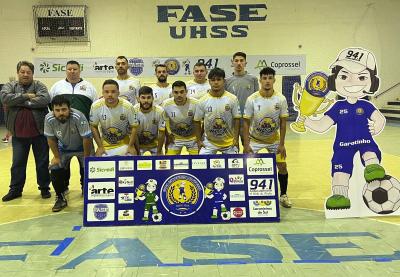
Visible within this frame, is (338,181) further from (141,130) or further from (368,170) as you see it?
(141,130)

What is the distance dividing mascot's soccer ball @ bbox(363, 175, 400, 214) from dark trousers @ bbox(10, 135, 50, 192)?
4.25 m

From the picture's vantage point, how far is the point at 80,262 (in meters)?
3.38

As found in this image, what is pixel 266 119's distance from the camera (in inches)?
189

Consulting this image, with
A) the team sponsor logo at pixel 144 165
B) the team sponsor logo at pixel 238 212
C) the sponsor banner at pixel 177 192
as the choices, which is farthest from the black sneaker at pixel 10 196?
the team sponsor logo at pixel 238 212

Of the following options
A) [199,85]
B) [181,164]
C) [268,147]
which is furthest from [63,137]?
[268,147]

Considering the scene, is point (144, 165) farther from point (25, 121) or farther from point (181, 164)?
point (25, 121)

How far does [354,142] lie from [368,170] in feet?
1.16

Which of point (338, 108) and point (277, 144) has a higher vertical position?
point (338, 108)

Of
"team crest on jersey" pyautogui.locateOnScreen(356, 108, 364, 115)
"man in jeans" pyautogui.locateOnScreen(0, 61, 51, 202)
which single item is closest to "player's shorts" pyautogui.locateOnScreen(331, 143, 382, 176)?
"team crest on jersey" pyautogui.locateOnScreen(356, 108, 364, 115)

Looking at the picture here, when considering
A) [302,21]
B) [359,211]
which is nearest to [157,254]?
[359,211]

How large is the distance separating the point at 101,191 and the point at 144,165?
556 millimetres

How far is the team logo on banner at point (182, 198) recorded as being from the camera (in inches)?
169

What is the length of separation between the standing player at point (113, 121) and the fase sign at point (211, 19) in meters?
11.0

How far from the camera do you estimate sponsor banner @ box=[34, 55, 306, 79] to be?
49.3ft
